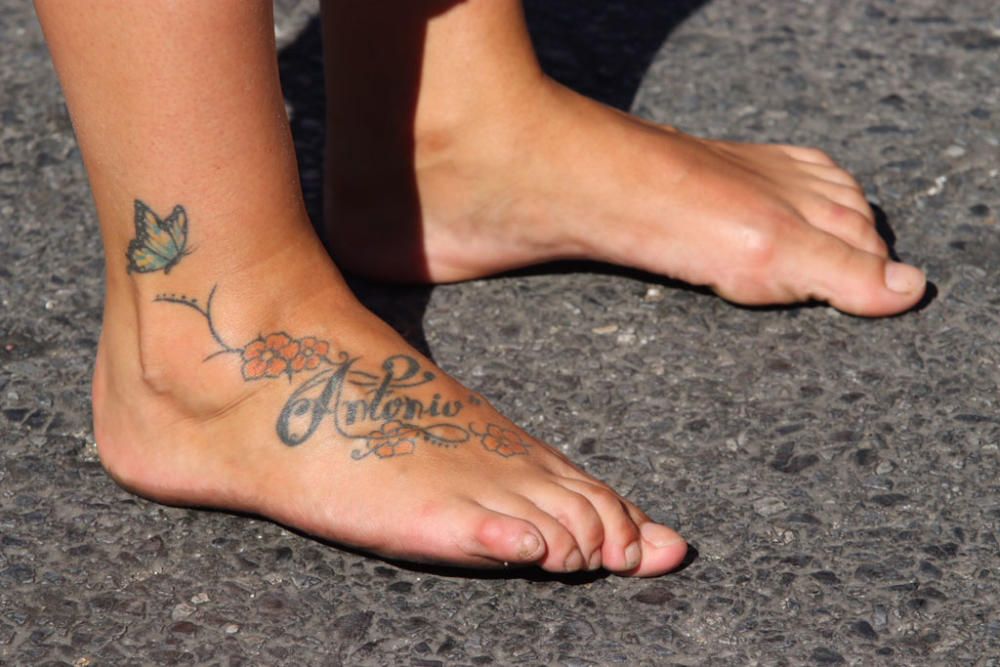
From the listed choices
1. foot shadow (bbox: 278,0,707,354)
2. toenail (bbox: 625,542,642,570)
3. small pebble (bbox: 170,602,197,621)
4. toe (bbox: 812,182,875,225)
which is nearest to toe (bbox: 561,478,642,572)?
toenail (bbox: 625,542,642,570)

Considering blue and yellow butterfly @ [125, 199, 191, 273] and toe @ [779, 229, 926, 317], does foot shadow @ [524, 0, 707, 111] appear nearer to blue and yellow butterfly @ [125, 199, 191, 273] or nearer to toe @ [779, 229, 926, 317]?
toe @ [779, 229, 926, 317]

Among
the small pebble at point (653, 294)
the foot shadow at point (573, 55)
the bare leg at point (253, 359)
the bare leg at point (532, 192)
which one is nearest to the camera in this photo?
the bare leg at point (253, 359)

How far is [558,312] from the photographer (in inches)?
79.0

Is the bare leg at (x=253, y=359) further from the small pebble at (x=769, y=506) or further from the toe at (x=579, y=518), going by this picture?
the small pebble at (x=769, y=506)

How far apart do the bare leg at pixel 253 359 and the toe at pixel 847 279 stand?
496 mm

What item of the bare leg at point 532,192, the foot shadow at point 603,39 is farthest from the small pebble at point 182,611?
the foot shadow at point 603,39

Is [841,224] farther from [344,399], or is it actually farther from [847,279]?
[344,399]

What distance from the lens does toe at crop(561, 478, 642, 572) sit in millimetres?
1570

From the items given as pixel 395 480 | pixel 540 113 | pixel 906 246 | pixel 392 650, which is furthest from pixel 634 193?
pixel 392 650

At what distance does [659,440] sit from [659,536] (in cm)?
22

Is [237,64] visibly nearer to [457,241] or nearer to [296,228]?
[296,228]

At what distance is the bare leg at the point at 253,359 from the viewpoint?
1.49 metres

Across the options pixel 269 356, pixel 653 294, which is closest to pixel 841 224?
pixel 653 294

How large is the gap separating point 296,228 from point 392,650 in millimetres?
481
